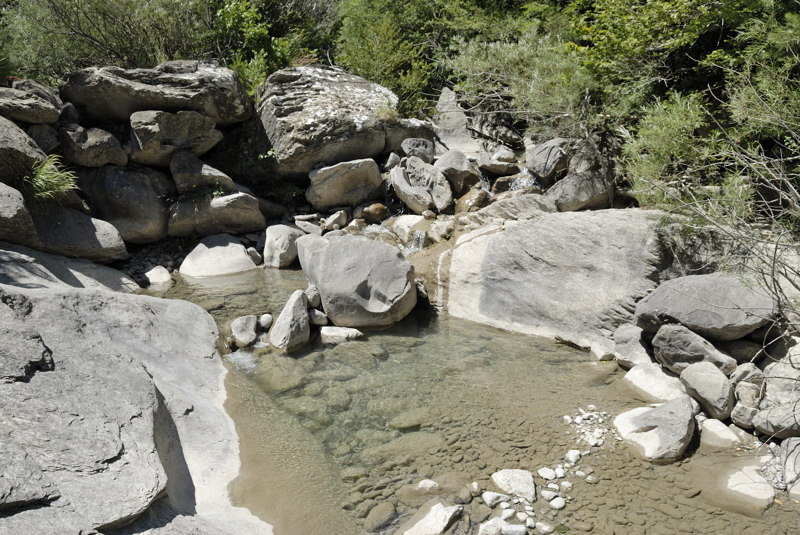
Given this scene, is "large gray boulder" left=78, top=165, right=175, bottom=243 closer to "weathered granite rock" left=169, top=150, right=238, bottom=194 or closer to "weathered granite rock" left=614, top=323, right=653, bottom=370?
"weathered granite rock" left=169, top=150, right=238, bottom=194

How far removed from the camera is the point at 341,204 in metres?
12.4

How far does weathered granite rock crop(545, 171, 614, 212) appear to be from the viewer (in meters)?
9.41

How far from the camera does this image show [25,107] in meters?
9.27

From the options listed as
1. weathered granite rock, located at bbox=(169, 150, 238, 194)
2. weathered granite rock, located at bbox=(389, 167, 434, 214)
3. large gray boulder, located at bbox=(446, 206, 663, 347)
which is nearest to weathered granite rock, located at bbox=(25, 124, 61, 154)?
weathered granite rock, located at bbox=(169, 150, 238, 194)

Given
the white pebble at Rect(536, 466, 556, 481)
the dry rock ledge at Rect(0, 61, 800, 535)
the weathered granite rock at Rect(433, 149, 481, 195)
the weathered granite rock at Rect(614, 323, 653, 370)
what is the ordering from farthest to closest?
1. the weathered granite rock at Rect(433, 149, 481, 195)
2. the weathered granite rock at Rect(614, 323, 653, 370)
3. the white pebble at Rect(536, 466, 556, 481)
4. the dry rock ledge at Rect(0, 61, 800, 535)

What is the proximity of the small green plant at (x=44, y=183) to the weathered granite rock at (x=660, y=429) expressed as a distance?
9.15 m

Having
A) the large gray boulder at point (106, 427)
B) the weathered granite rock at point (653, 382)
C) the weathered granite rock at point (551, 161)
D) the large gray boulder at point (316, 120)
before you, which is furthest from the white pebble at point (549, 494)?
the large gray boulder at point (316, 120)

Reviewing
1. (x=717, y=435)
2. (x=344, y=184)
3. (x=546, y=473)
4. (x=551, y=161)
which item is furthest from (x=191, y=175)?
(x=717, y=435)

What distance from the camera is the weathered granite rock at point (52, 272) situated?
6926mm

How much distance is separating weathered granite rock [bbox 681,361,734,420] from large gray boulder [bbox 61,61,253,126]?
34.0 ft

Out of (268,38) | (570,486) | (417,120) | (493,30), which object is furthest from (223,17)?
(570,486)

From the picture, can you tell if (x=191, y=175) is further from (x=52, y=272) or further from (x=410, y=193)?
(x=410, y=193)

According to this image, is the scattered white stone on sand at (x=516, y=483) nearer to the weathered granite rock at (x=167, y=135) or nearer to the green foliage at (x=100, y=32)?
the weathered granite rock at (x=167, y=135)

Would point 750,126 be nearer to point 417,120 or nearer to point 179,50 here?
point 417,120
